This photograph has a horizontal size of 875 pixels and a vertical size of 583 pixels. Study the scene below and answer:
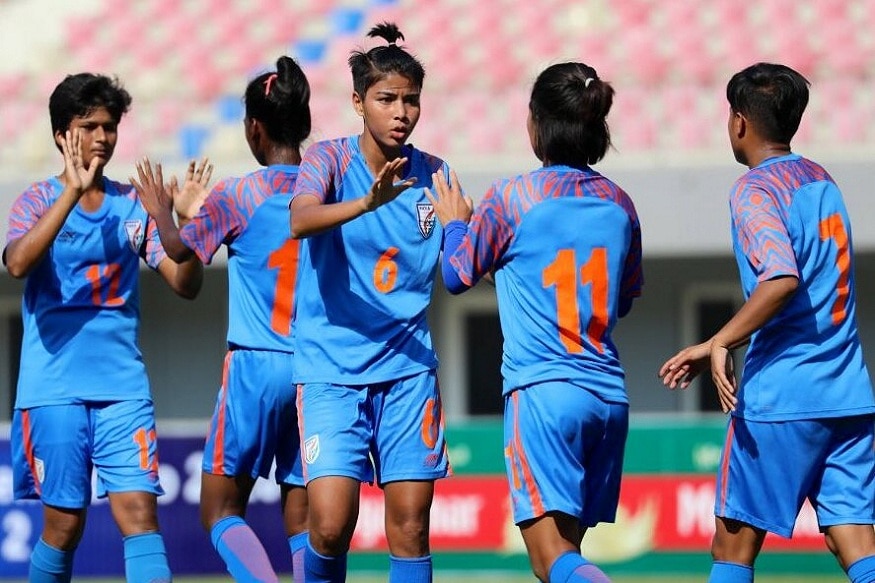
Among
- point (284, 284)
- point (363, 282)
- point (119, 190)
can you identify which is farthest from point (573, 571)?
point (119, 190)

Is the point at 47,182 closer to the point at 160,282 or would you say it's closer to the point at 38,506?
the point at 38,506

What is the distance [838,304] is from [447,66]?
10785 millimetres

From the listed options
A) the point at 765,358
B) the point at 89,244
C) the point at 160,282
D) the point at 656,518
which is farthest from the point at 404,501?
the point at 160,282

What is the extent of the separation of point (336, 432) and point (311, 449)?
11 cm

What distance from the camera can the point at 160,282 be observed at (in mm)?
15086

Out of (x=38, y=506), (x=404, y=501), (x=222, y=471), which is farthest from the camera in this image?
(x=38, y=506)

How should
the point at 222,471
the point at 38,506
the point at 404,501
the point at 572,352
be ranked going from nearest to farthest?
the point at 572,352
the point at 404,501
the point at 222,471
the point at 38,506

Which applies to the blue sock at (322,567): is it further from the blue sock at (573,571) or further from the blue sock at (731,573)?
the blue sock at (731,573)

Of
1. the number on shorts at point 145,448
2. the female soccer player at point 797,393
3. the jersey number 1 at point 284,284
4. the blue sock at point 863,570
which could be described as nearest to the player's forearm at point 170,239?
the jersey number 1 at point 284,284

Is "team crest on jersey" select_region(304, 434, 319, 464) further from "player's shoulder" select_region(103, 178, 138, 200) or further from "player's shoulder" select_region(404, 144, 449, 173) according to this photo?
"player's shoulder" select_region(103, 178, 138, 200)

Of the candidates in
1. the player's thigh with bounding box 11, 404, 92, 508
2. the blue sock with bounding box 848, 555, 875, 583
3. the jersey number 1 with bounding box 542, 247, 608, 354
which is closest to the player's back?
the jersey number 1 with bounding box 542, 247, 608, 354

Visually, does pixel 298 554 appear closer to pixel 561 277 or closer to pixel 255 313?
pixel 255 313

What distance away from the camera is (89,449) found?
6023 millimetres

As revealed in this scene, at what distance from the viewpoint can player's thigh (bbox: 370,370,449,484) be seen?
5344 millimetres
